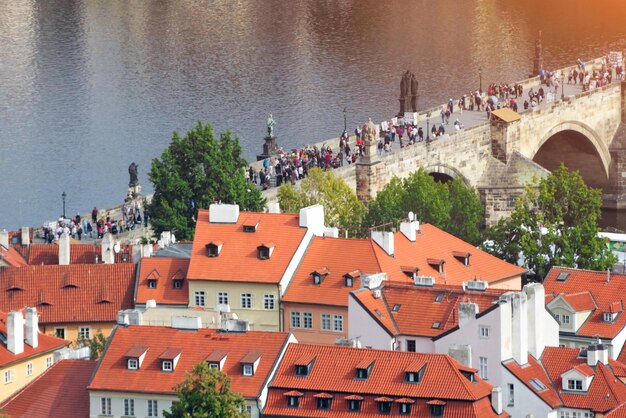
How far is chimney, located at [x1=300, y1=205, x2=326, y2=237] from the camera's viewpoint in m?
94.2

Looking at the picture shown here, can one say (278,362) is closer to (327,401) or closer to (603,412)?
(327,401)

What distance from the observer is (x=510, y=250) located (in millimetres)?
110562

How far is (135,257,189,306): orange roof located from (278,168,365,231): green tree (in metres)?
15.1

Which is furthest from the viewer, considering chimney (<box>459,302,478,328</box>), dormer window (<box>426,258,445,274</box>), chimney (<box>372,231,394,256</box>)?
dormer window (<box>426,258,445,274</box>)

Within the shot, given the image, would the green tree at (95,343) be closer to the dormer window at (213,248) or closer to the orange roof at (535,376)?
the dormer window at (213,248)

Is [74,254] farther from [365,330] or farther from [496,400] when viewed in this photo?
[496,400]

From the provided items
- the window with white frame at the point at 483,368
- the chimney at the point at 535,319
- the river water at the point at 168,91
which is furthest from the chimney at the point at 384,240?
the river water at the point at 168,91

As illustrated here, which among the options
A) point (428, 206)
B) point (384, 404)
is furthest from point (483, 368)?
point (428, 206)

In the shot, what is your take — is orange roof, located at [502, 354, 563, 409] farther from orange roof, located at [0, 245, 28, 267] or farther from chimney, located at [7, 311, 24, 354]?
orange roof, located at [0, 245, 28, 267]

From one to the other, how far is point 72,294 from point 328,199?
1962 cm

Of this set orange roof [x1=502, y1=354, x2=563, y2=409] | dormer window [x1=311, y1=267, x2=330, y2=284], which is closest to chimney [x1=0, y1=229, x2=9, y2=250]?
dormer window [x1=311, y1=267, x2=330, y2=284]

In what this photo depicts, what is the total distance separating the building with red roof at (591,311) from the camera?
89.7 meters

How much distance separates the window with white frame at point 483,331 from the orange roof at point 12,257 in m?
22.6

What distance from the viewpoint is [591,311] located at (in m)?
91.0
